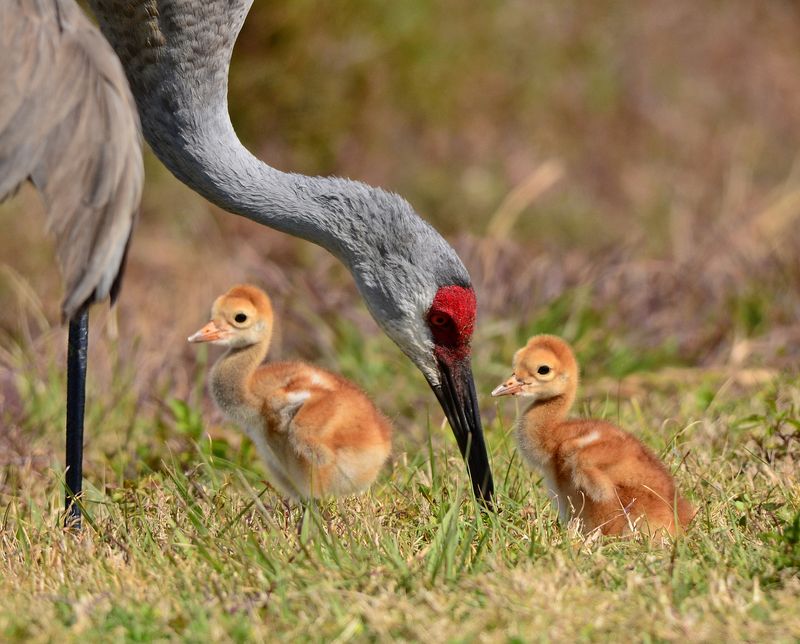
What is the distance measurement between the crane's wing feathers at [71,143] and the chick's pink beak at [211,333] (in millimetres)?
626

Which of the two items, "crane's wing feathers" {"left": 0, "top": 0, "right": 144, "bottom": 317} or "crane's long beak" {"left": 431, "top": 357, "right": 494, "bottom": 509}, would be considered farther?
"crane's long beak" {"left": 431, "top": 357, "right": 494, "bottom": 509}

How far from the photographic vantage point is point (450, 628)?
2.82m

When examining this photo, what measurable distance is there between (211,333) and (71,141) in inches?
35.7

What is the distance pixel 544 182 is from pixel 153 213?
2459mm

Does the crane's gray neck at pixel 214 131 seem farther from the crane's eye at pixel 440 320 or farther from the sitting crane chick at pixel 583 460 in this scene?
the sitting crane chick at pixel 583 460

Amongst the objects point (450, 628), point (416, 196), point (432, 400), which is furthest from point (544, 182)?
point (450, 628)

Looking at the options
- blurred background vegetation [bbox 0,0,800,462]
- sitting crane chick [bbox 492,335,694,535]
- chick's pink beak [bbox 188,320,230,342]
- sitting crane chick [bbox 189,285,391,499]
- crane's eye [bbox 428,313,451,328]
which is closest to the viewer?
sitting crane chick [bbox 492,335,694,535]

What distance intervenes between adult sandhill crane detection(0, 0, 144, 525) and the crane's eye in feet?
3.29

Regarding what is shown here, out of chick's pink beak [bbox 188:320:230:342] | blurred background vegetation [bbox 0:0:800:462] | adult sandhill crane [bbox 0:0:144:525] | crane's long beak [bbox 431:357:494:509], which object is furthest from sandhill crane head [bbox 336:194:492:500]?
blurred background vegetation [bbox 0:0:800:462]

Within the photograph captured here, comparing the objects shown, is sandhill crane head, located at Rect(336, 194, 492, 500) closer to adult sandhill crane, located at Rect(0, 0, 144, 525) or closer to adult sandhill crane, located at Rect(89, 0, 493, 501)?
adult sandhill crane, located at Rect(89, 0, 493, 501)

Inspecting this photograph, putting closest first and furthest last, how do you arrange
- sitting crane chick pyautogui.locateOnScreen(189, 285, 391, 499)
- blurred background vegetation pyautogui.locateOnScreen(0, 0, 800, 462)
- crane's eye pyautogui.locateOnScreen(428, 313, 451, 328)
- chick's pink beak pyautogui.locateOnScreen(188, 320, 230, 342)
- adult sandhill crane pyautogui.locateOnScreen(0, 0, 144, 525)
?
1. adult sandhill crane pyautogui.locateOnScreen(0, 0, 144, 525)
2. sitting crane chick pyautogui.locateOnScreen(189, 285, 391, 499)
3. crane's eye pyautogui.locateOnScreen(428, 313, 451, 328)
4. chick's pink beak pyautogui.locateOnScreen(188, 320, 230, 342)
5. blurred background vegetation pyautogui.locateOnScreen(0, 0, 800, 462)

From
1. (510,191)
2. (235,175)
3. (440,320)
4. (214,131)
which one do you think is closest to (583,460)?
(440,320)

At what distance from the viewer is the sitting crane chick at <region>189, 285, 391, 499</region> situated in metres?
3.93

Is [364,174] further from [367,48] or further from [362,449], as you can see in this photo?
[362,449]
